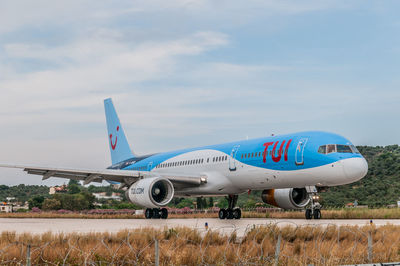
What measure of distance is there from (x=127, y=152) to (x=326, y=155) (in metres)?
20.6

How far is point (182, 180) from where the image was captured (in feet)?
87.8

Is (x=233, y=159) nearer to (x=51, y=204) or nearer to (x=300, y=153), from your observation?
(x=300, y=153)

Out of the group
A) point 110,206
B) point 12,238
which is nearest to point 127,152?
point 110,206

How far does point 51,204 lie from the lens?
4259cm

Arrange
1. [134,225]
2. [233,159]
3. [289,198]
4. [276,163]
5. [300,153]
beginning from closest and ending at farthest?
[134,225] < [300,153] < [276,163] < [233,159] < [289,198]

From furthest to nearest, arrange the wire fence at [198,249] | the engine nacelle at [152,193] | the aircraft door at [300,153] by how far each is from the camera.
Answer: the engine nacelle at [152,193] < the aircraft door at [300,153] < the wire fence at [198,249]

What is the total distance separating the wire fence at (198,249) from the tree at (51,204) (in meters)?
29.3

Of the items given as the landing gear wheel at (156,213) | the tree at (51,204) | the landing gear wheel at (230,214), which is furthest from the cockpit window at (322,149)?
the tree at (51,204)

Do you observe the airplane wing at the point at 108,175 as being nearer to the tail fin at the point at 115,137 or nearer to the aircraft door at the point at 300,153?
the aircraft door at the point at 300,153

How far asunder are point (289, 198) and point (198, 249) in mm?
15534

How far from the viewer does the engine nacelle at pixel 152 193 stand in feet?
79.8

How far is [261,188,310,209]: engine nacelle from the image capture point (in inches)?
1056

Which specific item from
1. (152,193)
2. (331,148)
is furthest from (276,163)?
(152,193)

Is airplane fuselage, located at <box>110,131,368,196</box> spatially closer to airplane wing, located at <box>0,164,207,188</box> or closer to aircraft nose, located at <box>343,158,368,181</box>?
aircraft nose, located at <box>343,158,368,181</box>
